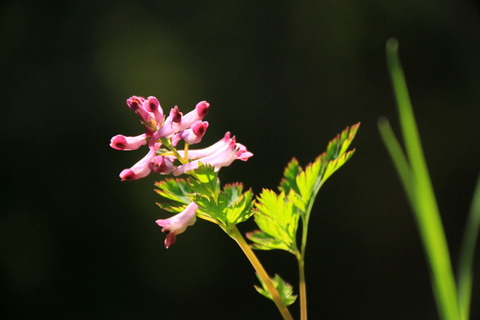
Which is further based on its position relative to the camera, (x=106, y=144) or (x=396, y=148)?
(x=106, y=144)

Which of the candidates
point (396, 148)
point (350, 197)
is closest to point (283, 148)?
point (350, 197)

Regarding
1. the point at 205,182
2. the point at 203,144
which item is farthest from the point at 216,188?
the point at 203,144

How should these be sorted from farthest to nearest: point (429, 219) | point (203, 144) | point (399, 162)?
point (203, 144), point (399, 162), point (429, 219)

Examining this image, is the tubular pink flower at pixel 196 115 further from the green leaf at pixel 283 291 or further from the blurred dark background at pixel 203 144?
the blurred dark background at pixel 203 144

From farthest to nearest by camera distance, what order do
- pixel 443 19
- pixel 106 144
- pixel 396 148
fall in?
1. pixel 443 19
2. pixel 106 144
3. pixel 396 148

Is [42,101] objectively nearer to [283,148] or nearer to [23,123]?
[23,123]

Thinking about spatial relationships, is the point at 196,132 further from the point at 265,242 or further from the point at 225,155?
the point at 265,242
